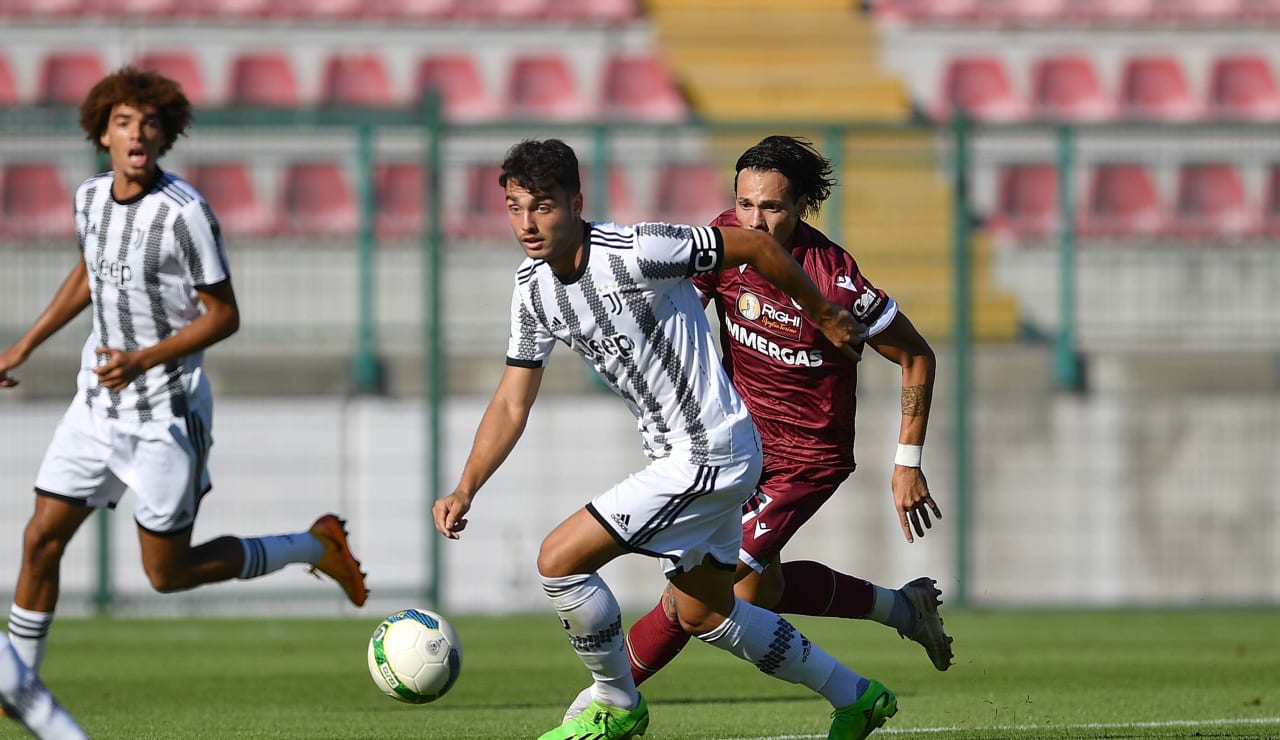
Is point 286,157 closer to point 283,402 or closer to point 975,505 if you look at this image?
point 283,402

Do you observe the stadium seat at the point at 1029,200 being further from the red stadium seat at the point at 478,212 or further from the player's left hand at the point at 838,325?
the player's left hand at the point at 838,325

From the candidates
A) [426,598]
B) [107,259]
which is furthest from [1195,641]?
[107,259]

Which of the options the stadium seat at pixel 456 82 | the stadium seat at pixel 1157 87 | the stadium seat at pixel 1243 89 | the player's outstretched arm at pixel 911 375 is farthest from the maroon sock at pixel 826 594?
the stadium seat at pixel 1243 89

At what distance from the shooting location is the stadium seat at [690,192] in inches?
502

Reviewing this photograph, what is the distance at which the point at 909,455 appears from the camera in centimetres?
561

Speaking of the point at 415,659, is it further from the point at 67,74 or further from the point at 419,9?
the point at 419,9

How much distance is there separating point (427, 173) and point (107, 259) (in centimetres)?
626

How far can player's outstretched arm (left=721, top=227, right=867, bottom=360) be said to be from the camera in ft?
16.2

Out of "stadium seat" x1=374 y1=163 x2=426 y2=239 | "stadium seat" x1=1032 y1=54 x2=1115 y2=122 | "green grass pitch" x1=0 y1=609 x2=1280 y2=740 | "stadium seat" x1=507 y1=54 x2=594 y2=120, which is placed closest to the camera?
"green grass pitch" x1=0 y1=609 x2=1280 y2=740

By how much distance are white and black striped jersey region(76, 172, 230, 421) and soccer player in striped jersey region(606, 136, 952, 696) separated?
5.58 ft

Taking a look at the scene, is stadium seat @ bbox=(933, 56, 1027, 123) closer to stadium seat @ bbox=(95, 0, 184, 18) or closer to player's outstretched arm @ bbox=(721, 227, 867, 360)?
stadium seat @ bbox=(95, 0, 184, 18)

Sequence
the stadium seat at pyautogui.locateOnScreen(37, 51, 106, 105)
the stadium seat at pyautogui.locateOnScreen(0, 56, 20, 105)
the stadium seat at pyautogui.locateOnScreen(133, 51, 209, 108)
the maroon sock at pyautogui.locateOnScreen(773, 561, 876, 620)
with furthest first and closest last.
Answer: the stadium seat at pyautogui.locateOnScreen(133, 51, 209, 108) → the stadium seat at pyautogui.locateOnScreen(0, 56, 20, 105) → the stadium seat at pyautogui.locateOnScreen(37, 51, 106, 105) → the maroon sock at pyautogui.locateOnScreen(773, 561, 876, 620)

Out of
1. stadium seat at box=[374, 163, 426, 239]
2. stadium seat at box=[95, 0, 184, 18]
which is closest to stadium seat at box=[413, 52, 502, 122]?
stadium seat at box=[95, 0, 184, 18]

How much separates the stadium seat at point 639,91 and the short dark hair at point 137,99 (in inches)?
401
